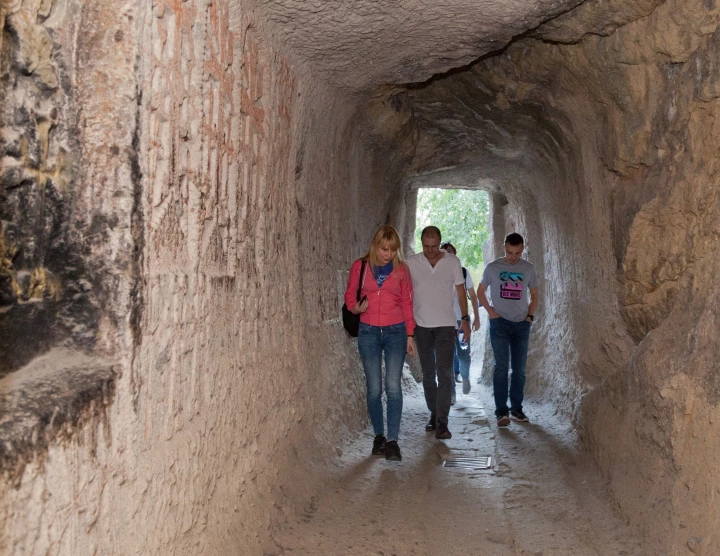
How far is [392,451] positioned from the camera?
5090 mm

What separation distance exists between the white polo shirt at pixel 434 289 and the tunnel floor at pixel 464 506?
96 centimetres

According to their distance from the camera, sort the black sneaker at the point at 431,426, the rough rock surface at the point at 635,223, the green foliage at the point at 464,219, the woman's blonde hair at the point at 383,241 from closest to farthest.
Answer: the rough rock surface at the point at 635,223
the woman's blonde hair at the point at 383,241
the black sneaker at the point at 431,426
the green foliage at the point at 464,219

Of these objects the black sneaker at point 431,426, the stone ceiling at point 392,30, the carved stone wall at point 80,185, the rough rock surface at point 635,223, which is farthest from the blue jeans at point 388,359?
the carved stone wall at point 80,185

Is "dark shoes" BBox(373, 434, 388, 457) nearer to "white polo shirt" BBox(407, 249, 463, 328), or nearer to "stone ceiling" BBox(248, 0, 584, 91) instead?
"white polo shirt" BBox(407, 249, 463, 328)

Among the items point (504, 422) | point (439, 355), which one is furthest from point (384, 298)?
point (504, 422)

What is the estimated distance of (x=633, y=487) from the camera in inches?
154

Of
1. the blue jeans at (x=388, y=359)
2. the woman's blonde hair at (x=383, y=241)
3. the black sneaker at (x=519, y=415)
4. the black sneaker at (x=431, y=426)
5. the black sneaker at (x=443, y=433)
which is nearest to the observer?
the woman's blonde hair at (x=383, y=241)

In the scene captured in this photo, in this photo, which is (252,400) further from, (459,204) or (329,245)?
(459,204)

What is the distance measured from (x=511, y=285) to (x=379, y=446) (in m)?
1.94

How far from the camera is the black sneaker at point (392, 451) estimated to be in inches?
A: 200

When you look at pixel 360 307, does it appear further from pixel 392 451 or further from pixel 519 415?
pixel 519 415

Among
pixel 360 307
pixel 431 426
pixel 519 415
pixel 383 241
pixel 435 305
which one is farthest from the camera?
pixel 519 415

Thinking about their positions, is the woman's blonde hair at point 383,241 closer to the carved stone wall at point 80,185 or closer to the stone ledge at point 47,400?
the carved stone wall at point 80,185

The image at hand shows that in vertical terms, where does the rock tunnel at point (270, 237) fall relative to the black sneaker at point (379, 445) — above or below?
above
